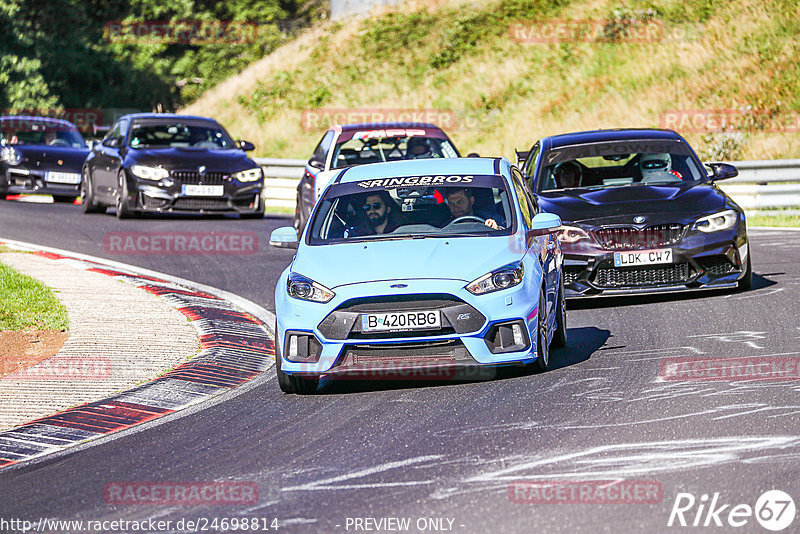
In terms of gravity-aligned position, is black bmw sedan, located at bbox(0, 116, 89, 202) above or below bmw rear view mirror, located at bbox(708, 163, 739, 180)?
below

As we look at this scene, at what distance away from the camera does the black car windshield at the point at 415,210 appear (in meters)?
9.84

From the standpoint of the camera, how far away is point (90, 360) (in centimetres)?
1030

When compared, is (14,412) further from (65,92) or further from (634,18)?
(65,92)

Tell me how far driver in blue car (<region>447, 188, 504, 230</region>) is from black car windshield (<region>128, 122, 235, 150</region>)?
503 inches

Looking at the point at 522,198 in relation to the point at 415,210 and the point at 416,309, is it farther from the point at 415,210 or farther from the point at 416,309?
the point at 416,309

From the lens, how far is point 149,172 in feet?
69.4

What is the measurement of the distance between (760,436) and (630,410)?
3.31 ft

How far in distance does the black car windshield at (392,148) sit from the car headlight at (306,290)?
956cm

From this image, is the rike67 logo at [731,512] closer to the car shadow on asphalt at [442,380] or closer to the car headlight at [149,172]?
the car shadow on asphalt at [442,380]

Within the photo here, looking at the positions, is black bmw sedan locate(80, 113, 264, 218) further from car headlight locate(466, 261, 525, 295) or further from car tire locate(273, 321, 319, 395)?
car headlight locate(466, 261, 525, 295)

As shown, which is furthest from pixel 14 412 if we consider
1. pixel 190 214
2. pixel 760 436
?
pixel 190 214

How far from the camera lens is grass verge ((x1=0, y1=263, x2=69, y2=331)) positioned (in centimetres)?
1188

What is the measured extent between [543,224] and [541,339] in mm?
914

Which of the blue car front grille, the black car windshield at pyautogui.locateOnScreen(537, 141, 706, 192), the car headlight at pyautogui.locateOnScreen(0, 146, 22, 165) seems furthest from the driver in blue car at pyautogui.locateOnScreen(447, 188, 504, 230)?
the car headlight at pyautogui.locateOnScreen(0, 146, 22, 165)
